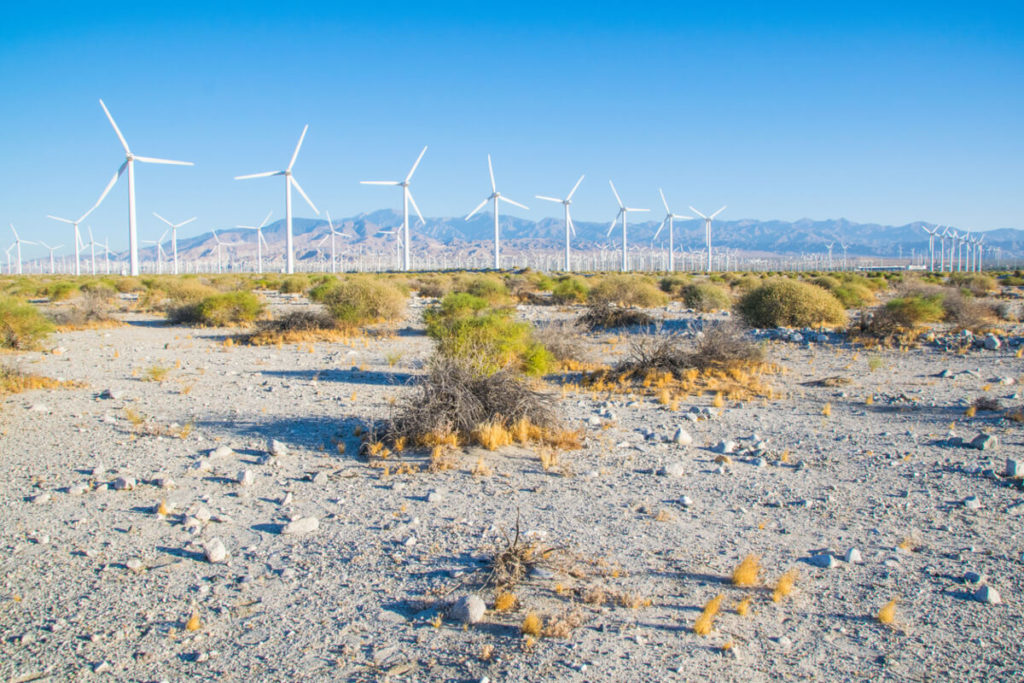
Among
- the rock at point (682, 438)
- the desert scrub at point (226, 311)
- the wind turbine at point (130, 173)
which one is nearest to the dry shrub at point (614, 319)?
the desert scrub at point (226, 311)

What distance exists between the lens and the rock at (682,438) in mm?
9582

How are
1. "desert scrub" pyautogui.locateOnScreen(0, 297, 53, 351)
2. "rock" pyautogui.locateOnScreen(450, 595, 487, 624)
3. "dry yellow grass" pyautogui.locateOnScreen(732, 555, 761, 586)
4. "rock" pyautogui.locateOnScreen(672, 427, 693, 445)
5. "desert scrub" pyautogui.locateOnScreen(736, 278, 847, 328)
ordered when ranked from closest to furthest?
1. "rock" pyautogui.locateOnScreen(450, 595, 487, 624)
2. "dry yellow grass" pyautogui.locateOnScreen(732, 555, 761, 586)
3. "rock" pyautogui.locateOnScreen(672, 427, 693, 445)
4. "desert scrub" pyautogui.locateOnScreen(0, 297, 53, 351)
5. "desert scrub" pyautogui.locateOnScreen(736, 278, 847, 328)

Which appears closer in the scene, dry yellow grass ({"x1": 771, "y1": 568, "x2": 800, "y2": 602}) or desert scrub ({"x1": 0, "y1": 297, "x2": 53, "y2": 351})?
dry yellow grass ({"x1": 771, "y1": 568, "x2": 800, "y2": 602})

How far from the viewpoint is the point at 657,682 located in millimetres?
4145

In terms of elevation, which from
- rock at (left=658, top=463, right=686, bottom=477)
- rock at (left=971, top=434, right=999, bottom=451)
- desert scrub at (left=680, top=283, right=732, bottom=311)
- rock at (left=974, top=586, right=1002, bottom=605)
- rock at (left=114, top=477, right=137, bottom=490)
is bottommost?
rock at (left=974, top=586, right=1002, bottom=605)

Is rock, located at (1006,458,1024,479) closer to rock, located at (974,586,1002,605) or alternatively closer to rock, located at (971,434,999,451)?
rock, located at (971,434,999,451)

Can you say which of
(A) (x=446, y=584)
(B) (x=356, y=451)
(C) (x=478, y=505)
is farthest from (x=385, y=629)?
(B) (x=356, y=451)

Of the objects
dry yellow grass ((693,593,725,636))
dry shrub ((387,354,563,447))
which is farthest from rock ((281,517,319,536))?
dry yellow grass ((693,593,725,636))

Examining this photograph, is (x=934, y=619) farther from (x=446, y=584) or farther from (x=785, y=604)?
(x=446, y=584)

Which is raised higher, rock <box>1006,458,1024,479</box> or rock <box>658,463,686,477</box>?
rock <box>1006,458,1024,479</box>

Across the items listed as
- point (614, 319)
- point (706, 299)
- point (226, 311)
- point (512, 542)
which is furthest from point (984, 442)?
point (226, 311)

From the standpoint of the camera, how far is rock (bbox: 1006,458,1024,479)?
7.66m

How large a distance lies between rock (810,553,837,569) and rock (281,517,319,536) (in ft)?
14.0

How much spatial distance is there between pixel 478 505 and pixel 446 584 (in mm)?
1748
